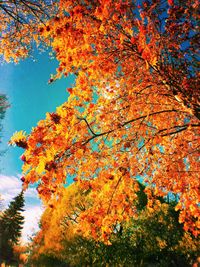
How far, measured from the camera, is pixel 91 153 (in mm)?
5824

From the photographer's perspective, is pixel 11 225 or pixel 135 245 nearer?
pixel 135 245

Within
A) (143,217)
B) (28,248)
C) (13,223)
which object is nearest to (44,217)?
(28,248)

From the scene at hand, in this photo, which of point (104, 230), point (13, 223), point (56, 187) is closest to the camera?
point (56, 187)

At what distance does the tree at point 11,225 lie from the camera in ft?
124

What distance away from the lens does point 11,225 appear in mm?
41781

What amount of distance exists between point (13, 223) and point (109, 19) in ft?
142

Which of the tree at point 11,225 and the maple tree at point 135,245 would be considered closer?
the maple tree at point 135,245

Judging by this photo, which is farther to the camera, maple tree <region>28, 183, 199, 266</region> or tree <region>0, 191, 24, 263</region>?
tree <region>0, 191, 24, 263</region>

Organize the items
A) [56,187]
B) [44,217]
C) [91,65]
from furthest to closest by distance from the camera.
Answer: [44,217] → [91,65] → [56,187]

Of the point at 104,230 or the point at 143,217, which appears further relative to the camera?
the point at 143,217

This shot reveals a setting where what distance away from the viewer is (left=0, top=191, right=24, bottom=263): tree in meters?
37.9

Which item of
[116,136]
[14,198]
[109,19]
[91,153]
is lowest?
[91,153]

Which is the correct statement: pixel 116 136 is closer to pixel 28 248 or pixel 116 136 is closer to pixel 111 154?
pixel 111 154

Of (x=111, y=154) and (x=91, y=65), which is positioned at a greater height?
(x=91, y=65)
